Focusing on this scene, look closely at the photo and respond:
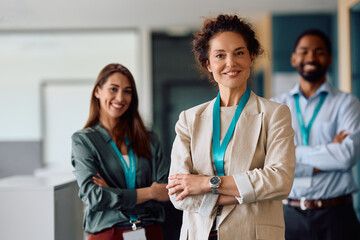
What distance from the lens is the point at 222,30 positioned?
1764mm

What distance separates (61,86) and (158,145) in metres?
8.38

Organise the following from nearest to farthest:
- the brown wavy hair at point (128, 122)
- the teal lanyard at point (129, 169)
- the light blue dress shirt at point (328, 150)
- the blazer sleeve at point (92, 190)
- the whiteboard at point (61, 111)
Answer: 1. the blazer sleeve at point (92, 190)
2. the teal lanyard at point (129, 169)
3. the brown wavy hair at point (128, 122)
4. the light blue dress shirt at point (328, 150)
5. the whiteboard at point (61, 111)

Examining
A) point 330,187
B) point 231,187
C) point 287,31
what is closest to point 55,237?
point 231,187

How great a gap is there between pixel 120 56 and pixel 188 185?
28.7 feet

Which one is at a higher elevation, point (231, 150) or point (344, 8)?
point (344, 8)

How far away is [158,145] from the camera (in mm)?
2404

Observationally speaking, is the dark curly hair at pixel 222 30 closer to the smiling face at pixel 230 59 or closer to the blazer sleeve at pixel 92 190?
the smiling face at pixel 230 59

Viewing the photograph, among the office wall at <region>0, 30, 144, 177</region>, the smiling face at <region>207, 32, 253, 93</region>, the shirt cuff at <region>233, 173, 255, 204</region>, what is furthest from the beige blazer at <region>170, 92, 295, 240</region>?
the office wall at <region>0, 30, 144, 177</region>

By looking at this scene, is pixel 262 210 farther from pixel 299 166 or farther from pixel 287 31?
pixel 287 31

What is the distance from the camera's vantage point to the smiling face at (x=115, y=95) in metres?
2.32

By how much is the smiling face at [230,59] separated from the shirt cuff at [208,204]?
1.46 ft

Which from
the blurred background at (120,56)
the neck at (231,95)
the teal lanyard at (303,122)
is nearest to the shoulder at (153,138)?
the neck at (231,95)

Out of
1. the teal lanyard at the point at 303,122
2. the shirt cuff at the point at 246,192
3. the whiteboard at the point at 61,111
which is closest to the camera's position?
the shirt cuff at the point at 246,192

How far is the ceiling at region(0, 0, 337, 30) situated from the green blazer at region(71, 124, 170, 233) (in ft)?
13.6
